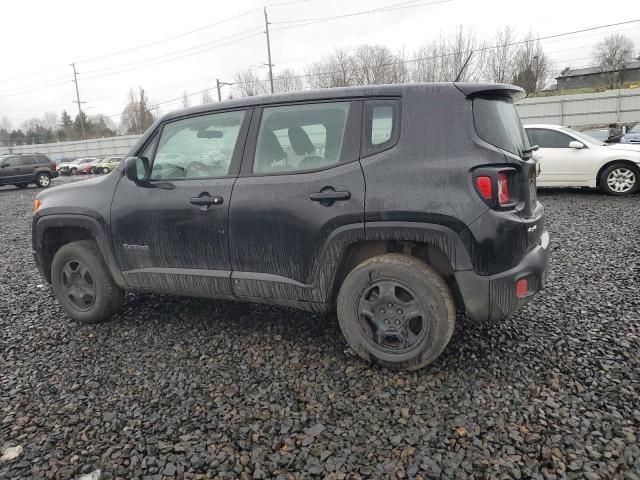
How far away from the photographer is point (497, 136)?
109 inches

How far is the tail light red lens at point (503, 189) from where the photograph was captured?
2.63 meters

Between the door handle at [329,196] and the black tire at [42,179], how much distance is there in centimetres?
2311

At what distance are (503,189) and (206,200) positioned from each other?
1.98m

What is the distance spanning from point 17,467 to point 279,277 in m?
1.74

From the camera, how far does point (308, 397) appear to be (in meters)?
2.76

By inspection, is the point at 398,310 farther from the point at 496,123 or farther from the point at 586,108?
the point at 586,108

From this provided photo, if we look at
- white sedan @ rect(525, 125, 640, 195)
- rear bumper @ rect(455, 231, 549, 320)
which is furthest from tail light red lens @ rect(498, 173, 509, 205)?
white sedan @ rect(525, 125, 640, 195)

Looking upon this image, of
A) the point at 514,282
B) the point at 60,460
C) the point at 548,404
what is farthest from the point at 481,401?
the point at 60,460

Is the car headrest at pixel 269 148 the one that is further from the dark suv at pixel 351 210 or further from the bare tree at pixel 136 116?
the bare tree at pixel 136 116

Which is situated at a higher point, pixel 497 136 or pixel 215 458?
pixel 497 136

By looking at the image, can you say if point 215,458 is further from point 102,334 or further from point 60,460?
point 102,334

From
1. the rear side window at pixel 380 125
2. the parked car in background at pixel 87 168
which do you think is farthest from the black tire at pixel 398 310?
the parked car in background at pixel 87 168

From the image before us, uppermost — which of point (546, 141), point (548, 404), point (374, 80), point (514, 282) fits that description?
point (374, 80)

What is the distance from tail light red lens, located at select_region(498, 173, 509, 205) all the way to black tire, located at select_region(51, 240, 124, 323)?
124 inches
